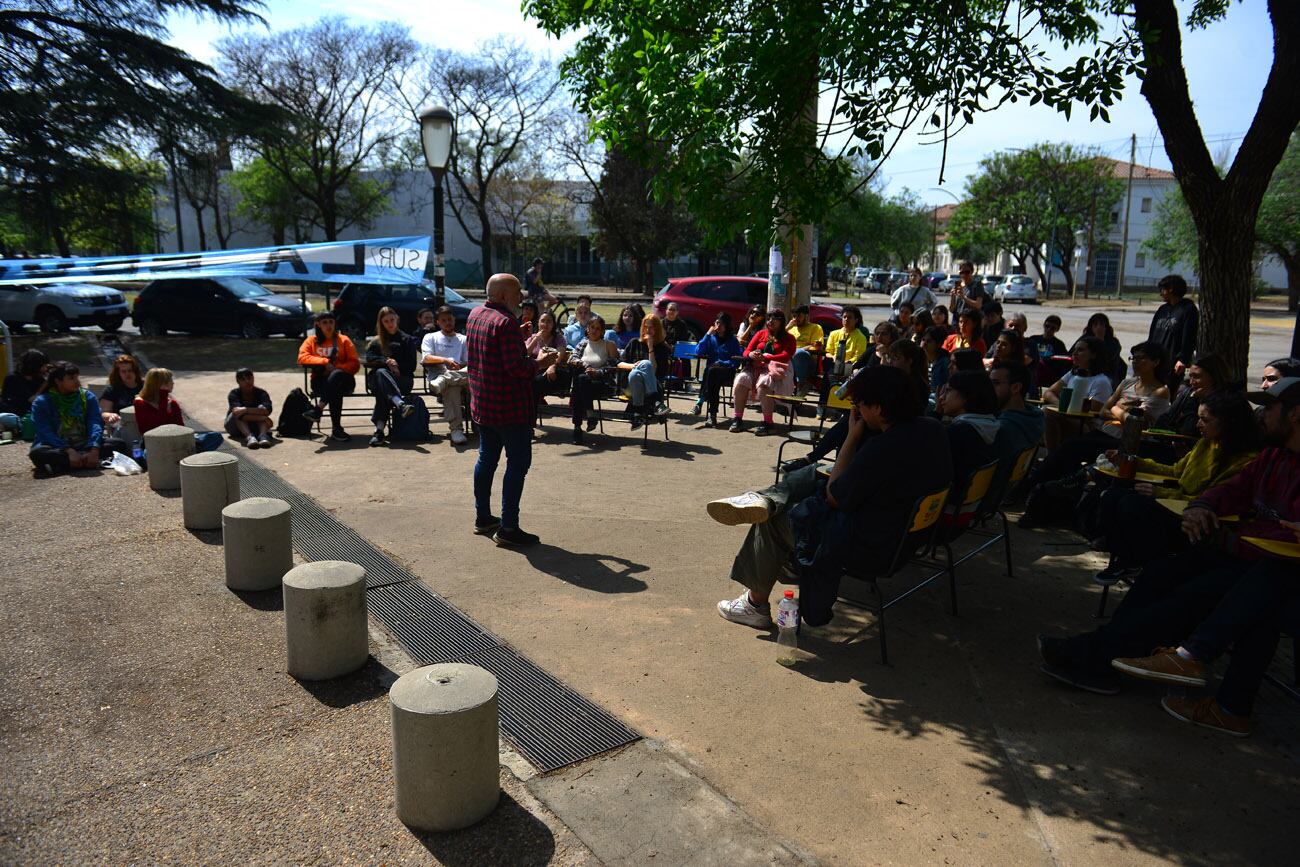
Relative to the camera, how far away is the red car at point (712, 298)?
69.4 ft

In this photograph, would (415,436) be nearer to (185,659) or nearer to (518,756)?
(185,659)

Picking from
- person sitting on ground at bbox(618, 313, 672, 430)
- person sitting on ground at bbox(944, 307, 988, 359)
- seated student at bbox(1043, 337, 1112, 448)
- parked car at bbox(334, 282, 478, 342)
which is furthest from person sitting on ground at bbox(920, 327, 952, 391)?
parked car at bbox(334, 282, 478, 342)

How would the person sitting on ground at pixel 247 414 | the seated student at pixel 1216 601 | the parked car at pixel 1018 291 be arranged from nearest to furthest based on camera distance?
the seated student at pixel 1216 601
the person sitting on ground at pixel 247 414
the parked car at pixel 1018 291

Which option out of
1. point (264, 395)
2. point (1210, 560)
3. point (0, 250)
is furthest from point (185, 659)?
point (0, 250)

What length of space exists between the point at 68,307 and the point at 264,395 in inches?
635

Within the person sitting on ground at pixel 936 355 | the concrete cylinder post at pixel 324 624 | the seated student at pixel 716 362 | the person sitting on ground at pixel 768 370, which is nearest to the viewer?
the concrete cylinder post at pixel 324 624

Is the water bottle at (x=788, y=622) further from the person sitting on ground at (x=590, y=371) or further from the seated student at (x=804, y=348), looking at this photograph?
the seated student at (x=804, y=348)

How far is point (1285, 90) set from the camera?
6.57 m

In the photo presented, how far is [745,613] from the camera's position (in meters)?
4.94

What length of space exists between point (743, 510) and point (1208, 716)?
2.25 meters

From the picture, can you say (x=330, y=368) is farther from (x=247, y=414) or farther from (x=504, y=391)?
(x=504, y=391)

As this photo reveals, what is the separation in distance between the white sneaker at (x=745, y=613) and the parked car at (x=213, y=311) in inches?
731

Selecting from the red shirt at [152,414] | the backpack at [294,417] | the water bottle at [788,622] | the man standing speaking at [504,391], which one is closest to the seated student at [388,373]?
the backpack at [294,417]

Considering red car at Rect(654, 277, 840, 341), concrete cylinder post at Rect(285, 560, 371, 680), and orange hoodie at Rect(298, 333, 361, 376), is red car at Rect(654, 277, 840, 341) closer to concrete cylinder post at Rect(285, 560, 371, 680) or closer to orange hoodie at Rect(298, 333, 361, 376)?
orange hoodie at Rect(298, 333, 361, 376)
